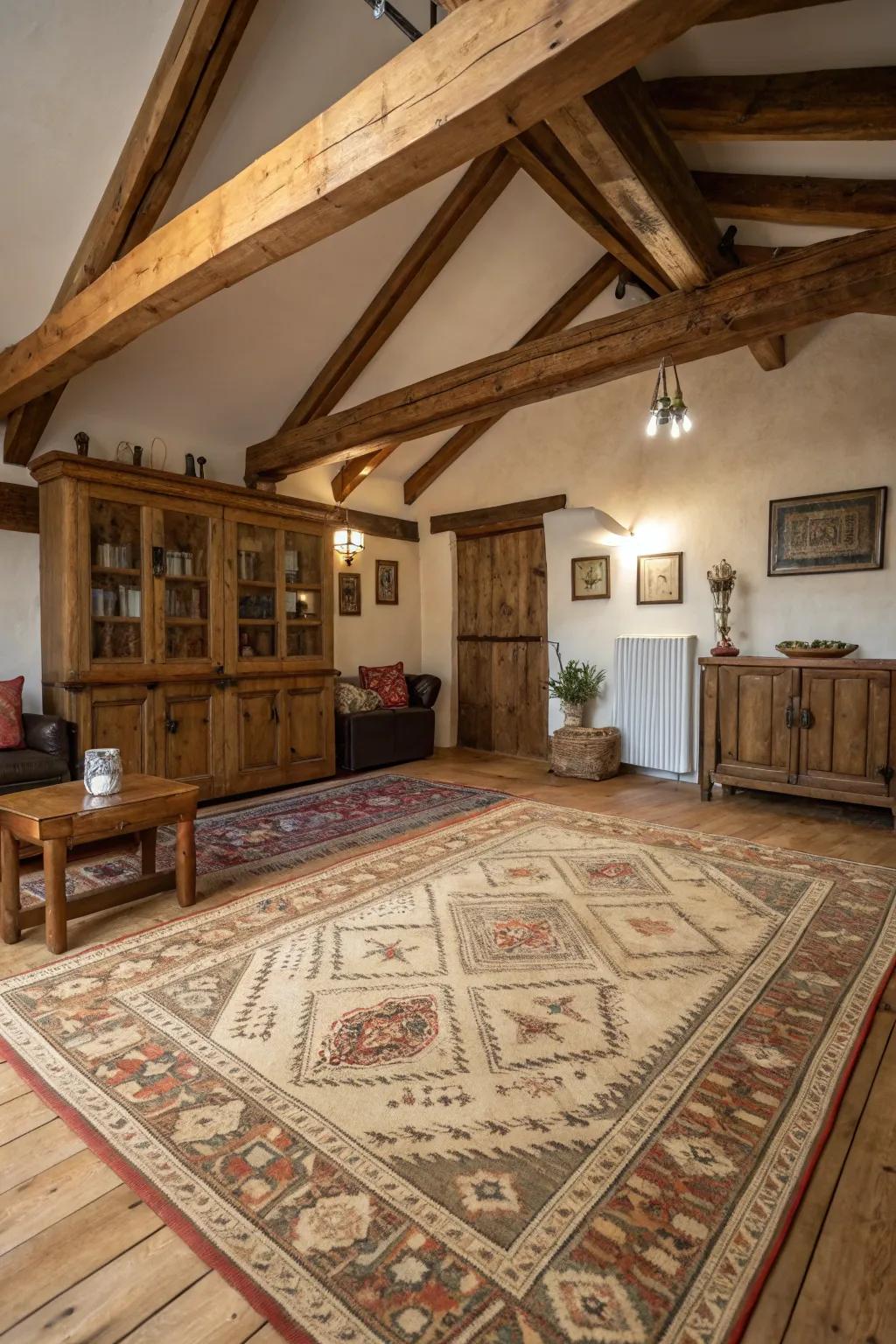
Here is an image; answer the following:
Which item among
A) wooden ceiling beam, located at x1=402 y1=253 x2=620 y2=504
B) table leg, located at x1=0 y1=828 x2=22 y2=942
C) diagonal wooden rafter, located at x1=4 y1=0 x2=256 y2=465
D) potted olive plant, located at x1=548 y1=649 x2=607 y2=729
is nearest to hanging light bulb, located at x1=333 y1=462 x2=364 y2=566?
wooden ceiling beam, located at x1=402 y1=253 x2=620 y2=504

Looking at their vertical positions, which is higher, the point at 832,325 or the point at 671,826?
the point at 832,325

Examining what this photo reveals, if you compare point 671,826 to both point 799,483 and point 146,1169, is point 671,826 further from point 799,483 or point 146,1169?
point 146,1169

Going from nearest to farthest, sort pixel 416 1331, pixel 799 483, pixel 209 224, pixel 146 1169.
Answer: pixel 416 1331 → pixel 146 1169 → pixel 209 224 → pixel 799 483

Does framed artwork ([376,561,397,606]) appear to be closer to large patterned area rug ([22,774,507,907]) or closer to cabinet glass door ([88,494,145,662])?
large patterned area rug ([22,774,507,907])

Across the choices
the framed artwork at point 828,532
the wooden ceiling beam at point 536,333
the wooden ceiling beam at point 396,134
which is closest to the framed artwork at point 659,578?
the framed artwork at point 828,532

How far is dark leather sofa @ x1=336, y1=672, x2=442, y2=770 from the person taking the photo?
5.63 m

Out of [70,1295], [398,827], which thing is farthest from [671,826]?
[70,1295]

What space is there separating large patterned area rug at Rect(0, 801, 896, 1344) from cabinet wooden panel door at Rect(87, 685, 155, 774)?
5.83 feet

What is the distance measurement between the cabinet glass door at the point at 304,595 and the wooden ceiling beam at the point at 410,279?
108 cm

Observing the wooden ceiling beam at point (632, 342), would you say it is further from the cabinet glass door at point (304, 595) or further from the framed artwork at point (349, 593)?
the framed artwork at point (349, 593)

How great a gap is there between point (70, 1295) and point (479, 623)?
19.4ft

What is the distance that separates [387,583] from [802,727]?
405 centimetres

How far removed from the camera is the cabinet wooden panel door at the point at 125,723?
13.4ft

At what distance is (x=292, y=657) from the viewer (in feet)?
17.2
